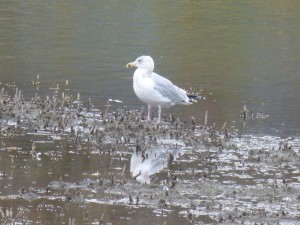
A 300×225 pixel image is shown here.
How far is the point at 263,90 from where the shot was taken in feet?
57.9

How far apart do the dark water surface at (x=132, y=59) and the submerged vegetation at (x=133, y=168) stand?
0.13 ft

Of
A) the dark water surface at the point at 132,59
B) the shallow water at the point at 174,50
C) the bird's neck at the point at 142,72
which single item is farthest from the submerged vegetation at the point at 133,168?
the shallow water at the point at 174,50

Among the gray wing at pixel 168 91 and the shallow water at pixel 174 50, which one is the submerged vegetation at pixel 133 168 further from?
the shallow water at pixel 174 50

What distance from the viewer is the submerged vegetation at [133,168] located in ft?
30.2

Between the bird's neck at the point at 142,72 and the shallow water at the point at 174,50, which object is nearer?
the bird's neck at the point at 142,72

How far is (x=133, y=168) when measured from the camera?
1102 centimetres

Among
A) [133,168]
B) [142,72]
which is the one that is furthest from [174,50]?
[133,168]

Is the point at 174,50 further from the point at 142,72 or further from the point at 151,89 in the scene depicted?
the point at 151,89

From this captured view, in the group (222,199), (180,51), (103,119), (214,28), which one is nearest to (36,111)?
(103,119)

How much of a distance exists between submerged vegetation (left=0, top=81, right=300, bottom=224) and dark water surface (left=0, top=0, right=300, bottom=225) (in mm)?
40

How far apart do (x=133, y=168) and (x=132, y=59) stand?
10.1 metres

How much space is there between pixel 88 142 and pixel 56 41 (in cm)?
1186

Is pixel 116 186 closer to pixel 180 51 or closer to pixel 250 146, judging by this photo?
pixel 250 146

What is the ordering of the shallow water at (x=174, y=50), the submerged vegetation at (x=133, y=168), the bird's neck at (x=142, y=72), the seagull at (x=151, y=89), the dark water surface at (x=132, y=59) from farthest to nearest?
the shallow water at (x=174, y=50) → the bird's neck at (x=142, y=72) → the seagull at (x=151, y=89) → the dark water surface at (x=132, y=59) → the submerged vegetation at (x=133, y=168)
